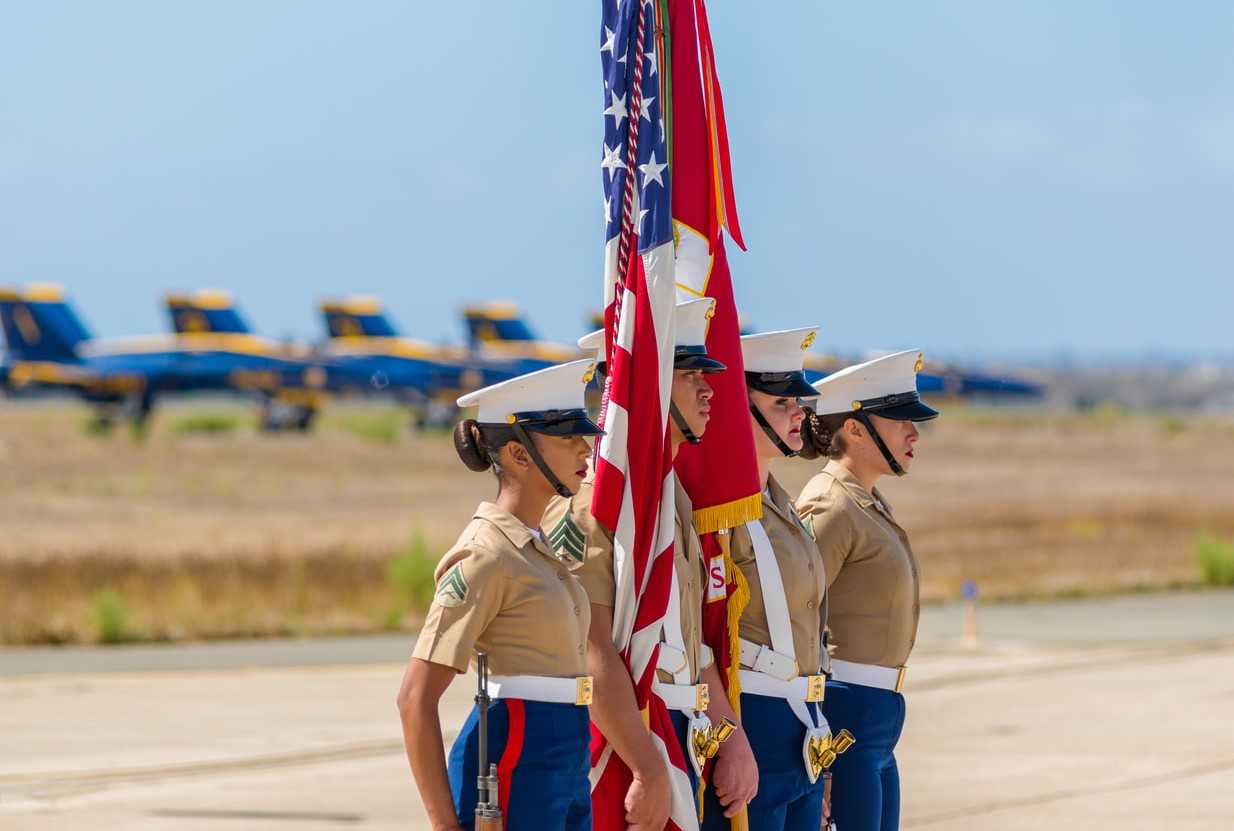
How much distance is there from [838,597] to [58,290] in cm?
8697

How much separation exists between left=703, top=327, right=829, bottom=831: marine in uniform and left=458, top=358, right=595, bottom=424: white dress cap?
0.98 metres

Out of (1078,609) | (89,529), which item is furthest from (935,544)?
(89,529)

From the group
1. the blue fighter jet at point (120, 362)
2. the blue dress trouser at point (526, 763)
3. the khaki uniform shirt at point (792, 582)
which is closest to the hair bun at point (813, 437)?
the khaki uniform shirt at point (792, 582)

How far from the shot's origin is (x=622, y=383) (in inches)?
213

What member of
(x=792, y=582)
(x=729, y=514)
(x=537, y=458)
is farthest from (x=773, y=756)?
(x=537, y=458)

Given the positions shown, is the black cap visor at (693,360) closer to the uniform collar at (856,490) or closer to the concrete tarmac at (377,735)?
the uniform collar at (856,490)

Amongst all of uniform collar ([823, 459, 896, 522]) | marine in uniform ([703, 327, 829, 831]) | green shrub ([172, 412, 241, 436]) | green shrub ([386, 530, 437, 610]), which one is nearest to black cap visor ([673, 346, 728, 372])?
marine in uniform ([703, 327, 829, 831])

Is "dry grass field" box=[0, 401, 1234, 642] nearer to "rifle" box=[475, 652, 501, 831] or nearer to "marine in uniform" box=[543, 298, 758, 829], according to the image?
"marine in uniform" box=[543, 298, 758, 829]

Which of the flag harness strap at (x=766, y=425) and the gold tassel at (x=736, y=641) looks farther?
the flag harness strap at (x=766, y=425)

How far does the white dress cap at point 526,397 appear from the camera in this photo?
15.6 feet

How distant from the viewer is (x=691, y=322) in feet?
18.1

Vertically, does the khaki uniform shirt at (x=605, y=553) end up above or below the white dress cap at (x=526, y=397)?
below

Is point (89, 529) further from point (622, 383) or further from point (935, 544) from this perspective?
point (622, 383)

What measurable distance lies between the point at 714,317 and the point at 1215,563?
19164 mm
